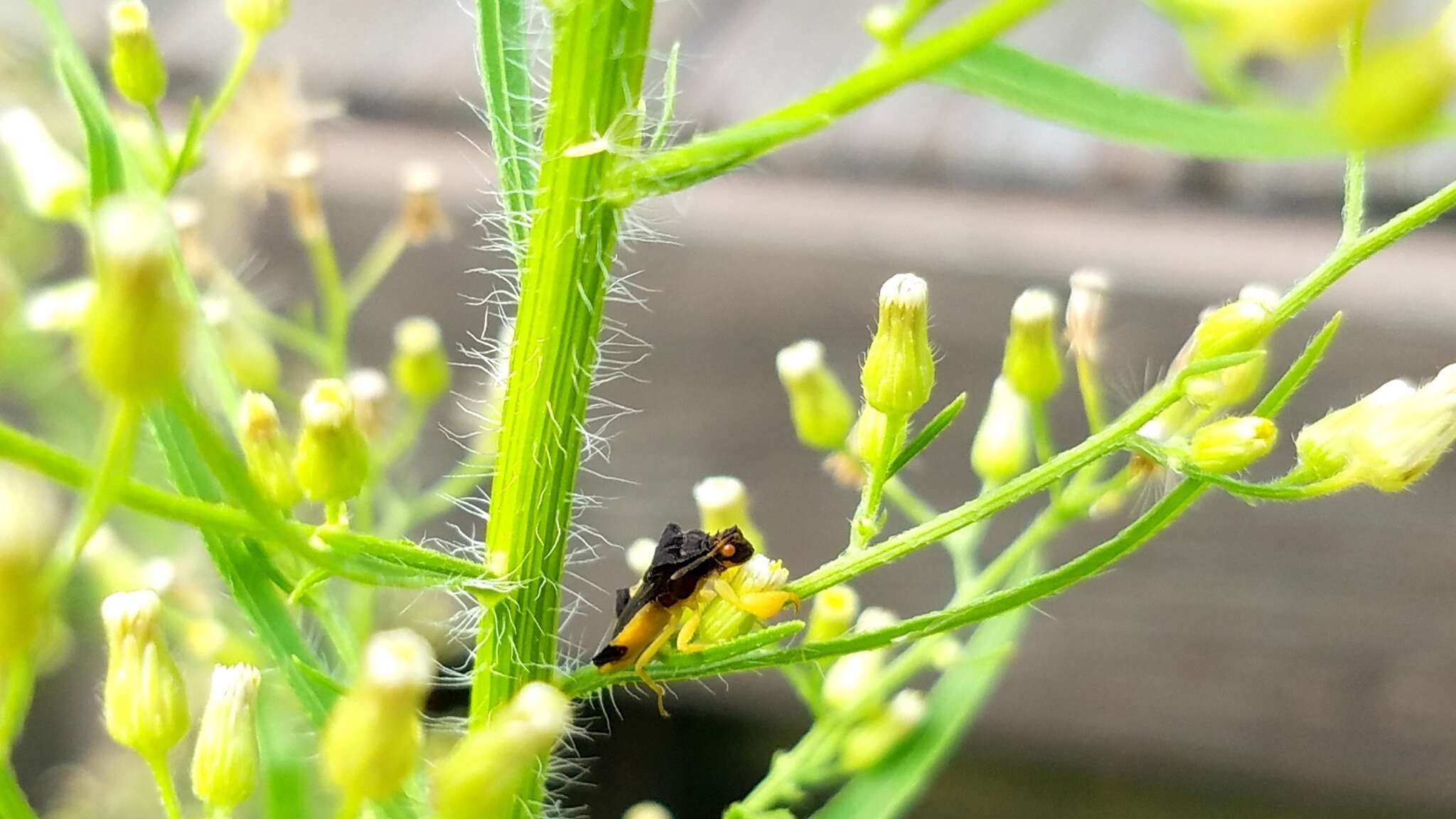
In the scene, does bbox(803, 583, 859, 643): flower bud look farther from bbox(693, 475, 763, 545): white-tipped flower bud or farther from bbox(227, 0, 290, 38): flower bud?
bbox(227, 0, 290, 38): flower bud

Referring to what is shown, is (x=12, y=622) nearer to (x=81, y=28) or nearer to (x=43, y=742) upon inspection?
(x=43, y=742)

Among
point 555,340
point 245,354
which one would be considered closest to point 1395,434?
point 555,340

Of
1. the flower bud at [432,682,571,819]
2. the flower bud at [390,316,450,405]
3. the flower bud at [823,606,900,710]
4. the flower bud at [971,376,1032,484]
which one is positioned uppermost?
the flower bud at [390,316,450,405]

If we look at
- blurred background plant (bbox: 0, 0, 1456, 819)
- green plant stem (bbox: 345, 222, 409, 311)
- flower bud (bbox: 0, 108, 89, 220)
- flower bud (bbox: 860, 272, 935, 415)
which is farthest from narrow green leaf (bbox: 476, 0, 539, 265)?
green plant stem (bbox: 345, 222, 409, 311)

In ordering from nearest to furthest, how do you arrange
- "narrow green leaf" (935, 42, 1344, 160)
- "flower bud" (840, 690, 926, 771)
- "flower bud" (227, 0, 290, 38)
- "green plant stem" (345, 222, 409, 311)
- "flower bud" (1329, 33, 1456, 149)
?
"flower bud" (1329, 33, 1456, 149) < "narrow green leaf" (935, 42, 1344, 160) < "flower bud" (227, 0, 290, 38) < "flower bud" (840, 690, 926, 771) < "green plant stem" (345, 222, 409, 311)

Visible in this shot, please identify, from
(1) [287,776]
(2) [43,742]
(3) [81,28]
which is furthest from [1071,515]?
(3) [81,28]

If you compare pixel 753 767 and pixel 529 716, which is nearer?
pixel 529 716
